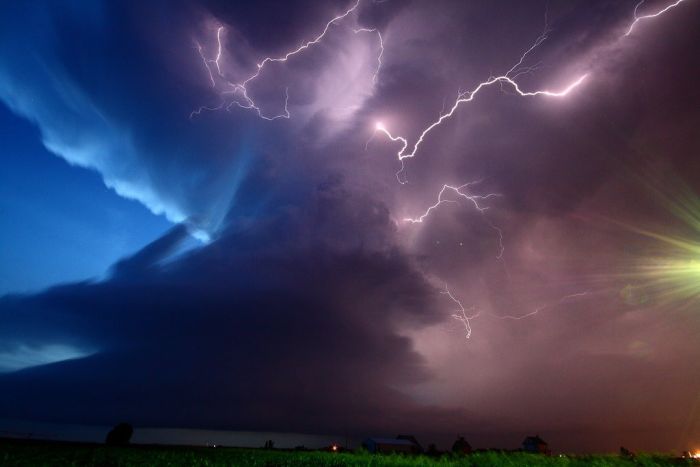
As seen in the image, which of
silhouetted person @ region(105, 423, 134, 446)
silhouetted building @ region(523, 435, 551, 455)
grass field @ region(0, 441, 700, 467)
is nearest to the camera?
grass field @ region(0, 441, 700, 467)

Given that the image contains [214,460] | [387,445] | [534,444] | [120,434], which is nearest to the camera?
[214,460]

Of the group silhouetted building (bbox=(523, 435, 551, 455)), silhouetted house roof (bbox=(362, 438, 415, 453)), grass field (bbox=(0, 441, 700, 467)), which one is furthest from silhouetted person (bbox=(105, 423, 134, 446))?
silhouetted building (bbox=(523, 435, 551, 455))

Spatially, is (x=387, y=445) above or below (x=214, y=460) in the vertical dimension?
above

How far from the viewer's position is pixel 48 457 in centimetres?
1113

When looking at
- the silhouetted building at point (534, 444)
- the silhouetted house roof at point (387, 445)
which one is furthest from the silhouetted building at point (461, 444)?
the silhouetted building at point (534, 444)

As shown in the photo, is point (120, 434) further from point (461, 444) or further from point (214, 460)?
point (461, 444)

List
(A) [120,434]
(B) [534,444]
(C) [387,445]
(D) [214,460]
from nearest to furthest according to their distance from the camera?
(D) [214,460], (A) [120,434], (C) [387,445], (B) [534,444]

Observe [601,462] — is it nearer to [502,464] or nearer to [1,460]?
[502,464]

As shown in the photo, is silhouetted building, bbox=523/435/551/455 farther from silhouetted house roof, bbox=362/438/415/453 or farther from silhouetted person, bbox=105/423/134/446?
silhouetted person, bbox=105/423/134/446

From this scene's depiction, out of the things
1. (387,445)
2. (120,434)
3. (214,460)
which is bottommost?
(214,460)

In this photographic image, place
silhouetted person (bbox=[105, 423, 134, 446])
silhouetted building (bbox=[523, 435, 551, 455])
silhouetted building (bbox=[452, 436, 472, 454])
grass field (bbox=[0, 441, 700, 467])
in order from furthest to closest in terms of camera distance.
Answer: silhouetted building (bbox=[523, 435, 551, 455])
silhouetted building (bbox=[452, 436, 472, 454])
silhouetted person (bbox=[105, 423, 134, 446])
grass field (bbox=[0, 441, 700, 467])

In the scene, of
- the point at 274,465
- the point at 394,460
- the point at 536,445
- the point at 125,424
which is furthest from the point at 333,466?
the point at 536,445

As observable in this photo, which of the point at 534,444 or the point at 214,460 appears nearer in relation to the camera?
the point at 214,460

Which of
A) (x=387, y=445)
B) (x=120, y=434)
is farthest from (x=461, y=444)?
(x=120, y=434)
